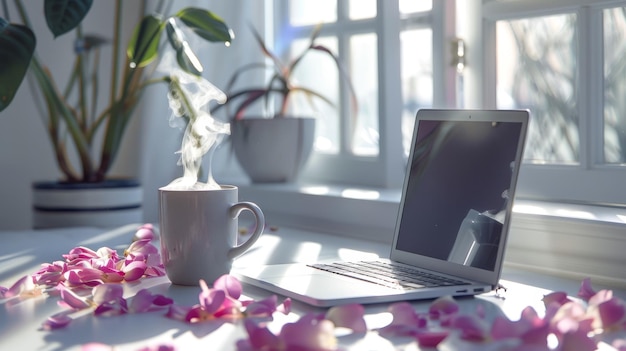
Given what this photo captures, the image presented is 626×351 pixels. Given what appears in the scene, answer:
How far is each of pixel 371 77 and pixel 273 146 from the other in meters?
0.28

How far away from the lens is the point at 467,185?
118cm

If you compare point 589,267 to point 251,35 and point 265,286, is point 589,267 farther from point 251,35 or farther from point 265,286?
point 251,35

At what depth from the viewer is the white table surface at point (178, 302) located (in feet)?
2.85

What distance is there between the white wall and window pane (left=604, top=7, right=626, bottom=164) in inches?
42.3

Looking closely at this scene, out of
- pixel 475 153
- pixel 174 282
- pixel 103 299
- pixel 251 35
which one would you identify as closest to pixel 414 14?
pixel 251 35

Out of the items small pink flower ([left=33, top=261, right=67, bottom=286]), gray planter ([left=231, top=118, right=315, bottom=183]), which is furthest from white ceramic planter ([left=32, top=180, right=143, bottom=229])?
small pink flower ([left=33, top=261, right=67, bottom=286])

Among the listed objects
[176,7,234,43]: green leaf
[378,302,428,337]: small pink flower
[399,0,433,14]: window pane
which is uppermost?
[399,0,433,14]: window pane

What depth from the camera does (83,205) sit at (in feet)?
6.49

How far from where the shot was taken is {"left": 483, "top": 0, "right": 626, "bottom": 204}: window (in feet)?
4.77

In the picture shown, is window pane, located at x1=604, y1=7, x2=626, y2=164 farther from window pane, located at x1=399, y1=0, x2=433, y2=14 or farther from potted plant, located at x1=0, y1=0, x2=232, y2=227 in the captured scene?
potted plant, located at x1=0, y1=0, x2=232, y2=227

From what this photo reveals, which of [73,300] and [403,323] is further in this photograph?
[73,300]

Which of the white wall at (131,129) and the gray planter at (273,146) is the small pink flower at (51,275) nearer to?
the gray planter at (273,146)

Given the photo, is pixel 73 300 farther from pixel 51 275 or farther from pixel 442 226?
pixel 442 226

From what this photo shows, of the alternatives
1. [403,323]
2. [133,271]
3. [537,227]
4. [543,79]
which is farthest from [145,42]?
[403,323]
